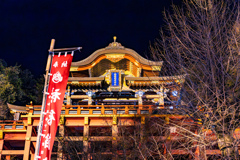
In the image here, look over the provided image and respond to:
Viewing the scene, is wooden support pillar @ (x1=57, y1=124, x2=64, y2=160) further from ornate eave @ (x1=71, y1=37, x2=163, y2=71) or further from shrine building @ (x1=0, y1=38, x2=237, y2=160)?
ornate eave @ (x1=71, y1=37, x2=163, y2=71)

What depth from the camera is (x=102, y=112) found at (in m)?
15.3

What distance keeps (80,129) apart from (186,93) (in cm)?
1156

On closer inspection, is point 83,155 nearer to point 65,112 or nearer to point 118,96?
point 65,112

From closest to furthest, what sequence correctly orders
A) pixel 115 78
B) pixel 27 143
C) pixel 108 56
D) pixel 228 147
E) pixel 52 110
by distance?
pixel 228 147 < pixel 52 110 < pixel 27 143 < pixel 115 78 < pixel 108 56

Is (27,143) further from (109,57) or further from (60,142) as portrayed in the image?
(109,57)

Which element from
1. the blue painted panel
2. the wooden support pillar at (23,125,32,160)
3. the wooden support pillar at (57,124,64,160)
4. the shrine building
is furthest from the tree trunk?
the blue painted panel

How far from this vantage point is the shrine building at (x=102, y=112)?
1321 centimetres

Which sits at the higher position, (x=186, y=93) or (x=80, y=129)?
(x=186, y=93)

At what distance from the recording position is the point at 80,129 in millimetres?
17344

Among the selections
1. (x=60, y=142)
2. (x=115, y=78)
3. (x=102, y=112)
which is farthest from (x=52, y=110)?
(x=115, y=78)

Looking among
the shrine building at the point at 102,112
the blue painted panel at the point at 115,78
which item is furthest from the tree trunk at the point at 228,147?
the blue painted panel at the point at 115,78

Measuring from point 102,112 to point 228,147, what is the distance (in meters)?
9.84

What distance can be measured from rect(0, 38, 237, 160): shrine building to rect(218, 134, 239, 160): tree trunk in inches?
186

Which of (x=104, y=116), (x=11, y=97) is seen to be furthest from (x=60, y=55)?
(x=11, y=97)
